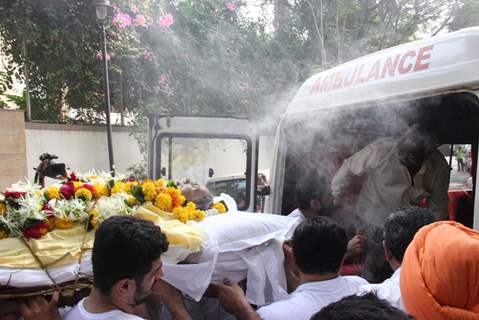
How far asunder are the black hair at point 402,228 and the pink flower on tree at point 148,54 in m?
7.20

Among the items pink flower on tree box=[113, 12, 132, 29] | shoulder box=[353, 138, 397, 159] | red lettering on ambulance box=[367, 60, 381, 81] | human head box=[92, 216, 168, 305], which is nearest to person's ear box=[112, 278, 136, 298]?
human head box=[92, 216, 168, 305]

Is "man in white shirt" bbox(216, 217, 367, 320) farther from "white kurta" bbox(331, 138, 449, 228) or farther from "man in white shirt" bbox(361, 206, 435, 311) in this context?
"white kurta" bbox(331, 138, 449, 228)

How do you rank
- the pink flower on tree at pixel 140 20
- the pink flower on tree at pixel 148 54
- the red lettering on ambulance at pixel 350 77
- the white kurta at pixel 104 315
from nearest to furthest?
the white kurta at pixel 104 315 < the red lettering on ambulance at pixel 350 77 < the pink flower on tree at pixel 140 20 < the pink flower on tree at pixel 148 54

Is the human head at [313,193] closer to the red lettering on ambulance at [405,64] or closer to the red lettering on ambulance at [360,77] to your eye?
the red lettering on ambulance at [360,77]

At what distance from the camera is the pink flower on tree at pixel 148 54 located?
838cm

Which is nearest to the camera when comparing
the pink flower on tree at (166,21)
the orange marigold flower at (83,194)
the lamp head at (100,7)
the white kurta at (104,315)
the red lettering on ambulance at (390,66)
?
the white kurta at (104,315)

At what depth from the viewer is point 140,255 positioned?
5.11ft

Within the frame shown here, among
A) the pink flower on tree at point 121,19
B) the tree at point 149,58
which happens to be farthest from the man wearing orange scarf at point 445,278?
the pink flower on tree at point 121,19

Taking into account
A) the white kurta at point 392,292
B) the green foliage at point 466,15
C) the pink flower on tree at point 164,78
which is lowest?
the white kurta at point 392,292

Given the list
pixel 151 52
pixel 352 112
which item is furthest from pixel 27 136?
pixel 352 112

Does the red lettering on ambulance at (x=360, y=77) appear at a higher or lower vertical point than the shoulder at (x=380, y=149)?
higher

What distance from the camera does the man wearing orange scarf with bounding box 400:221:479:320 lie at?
1373mm

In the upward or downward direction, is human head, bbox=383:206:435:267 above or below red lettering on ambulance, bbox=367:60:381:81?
below

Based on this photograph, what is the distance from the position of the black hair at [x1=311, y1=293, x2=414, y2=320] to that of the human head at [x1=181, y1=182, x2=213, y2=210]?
186 centimetres
